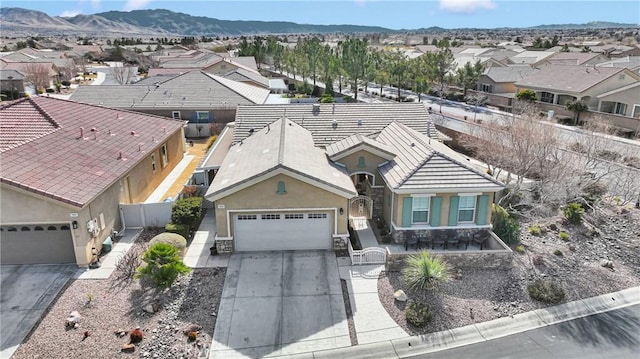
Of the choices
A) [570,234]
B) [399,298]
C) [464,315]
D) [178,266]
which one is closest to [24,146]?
[178,266]

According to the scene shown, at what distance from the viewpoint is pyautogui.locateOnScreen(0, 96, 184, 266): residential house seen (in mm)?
17312

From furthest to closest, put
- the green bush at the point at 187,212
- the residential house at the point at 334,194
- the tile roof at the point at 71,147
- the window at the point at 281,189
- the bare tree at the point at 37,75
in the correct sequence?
1. the bare tree at the point at 37,75
2. the green bush at the point at 187,212
3. the residential house at the point at 334,194
4. the window at the point at 281,189
5. the tile roof at the point at 71,147

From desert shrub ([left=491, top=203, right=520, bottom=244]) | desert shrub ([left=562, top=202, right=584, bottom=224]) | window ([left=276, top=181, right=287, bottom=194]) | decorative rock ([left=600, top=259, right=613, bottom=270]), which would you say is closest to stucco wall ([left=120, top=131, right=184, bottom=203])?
window ([left=276, top=181, right=287, bottom=194])

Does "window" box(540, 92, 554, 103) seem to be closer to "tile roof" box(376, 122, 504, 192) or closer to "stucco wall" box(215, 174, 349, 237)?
"tile roof" box(376, 122, 504, 192)

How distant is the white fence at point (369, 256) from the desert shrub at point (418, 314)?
321 centimetres

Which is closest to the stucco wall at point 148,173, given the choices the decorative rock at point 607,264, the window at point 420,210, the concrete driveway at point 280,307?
the concrete driveway at point 280,307

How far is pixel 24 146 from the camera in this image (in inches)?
784

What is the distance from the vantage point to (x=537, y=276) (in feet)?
60.3

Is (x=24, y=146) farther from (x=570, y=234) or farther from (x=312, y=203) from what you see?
(x=570, y=234)

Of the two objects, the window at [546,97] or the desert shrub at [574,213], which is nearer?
the desert shrub at [574,213]

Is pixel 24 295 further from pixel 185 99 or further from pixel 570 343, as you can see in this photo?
pixel 185 99

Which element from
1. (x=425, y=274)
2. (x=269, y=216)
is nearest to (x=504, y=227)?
(x=425, y=274)

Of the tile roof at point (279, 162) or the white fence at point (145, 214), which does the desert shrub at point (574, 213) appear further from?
the white fence at point (145, 214)

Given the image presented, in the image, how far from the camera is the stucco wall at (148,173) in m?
23.5
